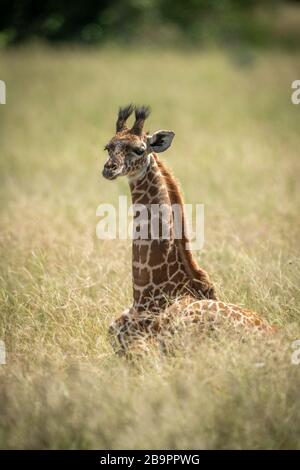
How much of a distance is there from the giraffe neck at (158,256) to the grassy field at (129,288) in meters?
0.53

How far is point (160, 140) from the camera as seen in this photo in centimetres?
663

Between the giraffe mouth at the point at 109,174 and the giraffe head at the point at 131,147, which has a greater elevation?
the giraffe head at the point at 131,147

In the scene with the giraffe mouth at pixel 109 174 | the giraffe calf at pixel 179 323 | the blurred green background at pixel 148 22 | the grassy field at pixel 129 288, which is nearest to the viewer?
the grassy field at pixel 129 288

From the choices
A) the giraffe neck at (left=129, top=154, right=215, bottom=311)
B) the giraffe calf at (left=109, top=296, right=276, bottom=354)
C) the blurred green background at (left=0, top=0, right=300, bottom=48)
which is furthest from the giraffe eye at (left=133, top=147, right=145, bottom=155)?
the blurred green background at (left=0, top=0, right=300, bottom=48)

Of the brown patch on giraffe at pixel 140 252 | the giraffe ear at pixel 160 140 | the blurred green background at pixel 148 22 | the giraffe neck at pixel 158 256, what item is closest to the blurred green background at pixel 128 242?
the blurred green background at pixel 148 22

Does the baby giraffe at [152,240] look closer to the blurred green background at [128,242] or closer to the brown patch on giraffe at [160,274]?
the brown patch on giraffe at [160,274]

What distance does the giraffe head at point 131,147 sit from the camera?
6355 millimetres

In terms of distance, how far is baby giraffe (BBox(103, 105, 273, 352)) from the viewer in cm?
640

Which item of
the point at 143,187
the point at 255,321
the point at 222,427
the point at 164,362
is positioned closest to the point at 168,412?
the point at 222,427

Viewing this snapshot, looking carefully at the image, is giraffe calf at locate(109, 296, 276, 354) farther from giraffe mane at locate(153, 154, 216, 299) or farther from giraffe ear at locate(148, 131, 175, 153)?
giraffe ear at locate(148, 131, 175, 153)

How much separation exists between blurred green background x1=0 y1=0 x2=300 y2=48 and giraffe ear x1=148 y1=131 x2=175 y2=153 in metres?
17.7

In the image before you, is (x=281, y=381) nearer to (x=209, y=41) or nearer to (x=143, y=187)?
(x=143, y=187)

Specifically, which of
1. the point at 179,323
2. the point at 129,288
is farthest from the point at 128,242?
the point at 179,323

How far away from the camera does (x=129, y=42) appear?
28.8 metres
